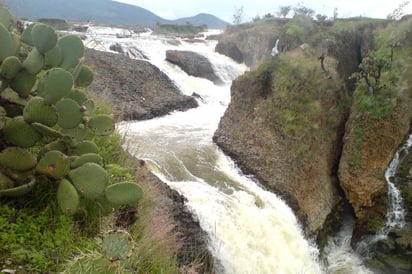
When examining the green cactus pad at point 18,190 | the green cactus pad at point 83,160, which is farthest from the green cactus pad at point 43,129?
the green cactus pad at point 18,190

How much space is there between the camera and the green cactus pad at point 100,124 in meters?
3.83

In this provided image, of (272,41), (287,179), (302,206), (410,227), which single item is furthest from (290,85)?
(272,41)

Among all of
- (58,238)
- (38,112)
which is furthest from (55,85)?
(58,238)

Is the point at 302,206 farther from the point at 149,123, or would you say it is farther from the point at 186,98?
the point at 186,98

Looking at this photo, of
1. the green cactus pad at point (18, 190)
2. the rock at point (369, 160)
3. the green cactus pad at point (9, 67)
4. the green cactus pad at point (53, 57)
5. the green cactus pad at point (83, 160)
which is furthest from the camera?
the rock at point (369, 160)

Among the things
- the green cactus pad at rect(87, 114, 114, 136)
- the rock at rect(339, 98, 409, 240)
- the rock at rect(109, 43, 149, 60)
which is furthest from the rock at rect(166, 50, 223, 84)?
the green cactus pad at rect(87, 114, 114, 136)

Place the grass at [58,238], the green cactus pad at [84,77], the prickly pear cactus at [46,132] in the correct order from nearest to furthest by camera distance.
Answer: the grass at [58,238], the prickly pear cactus at [46,132], the green cactus pad at [84,77]

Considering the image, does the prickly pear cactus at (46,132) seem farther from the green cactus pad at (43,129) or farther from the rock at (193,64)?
the rock at (193,64)

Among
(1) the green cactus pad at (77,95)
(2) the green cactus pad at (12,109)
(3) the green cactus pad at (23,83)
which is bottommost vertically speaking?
(2) the green cactus pad at (12,109)

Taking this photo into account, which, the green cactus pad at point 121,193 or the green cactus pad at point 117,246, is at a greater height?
the green cactus pad at point 117,246

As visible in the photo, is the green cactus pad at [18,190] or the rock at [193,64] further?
the rock at [193,64]

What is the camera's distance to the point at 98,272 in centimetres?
249

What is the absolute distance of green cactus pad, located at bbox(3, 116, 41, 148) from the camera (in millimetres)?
3109

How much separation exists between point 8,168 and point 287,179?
7.56m
